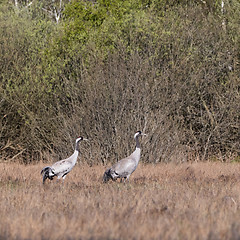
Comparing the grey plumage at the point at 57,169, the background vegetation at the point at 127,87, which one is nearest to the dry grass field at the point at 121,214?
the grey plumage at the point at 57,169

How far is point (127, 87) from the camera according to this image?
683 inches

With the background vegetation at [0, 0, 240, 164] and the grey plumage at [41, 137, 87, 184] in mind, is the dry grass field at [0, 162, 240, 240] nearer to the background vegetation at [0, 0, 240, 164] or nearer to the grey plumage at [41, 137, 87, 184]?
the grey plumage at [41, 137, 87, 184]

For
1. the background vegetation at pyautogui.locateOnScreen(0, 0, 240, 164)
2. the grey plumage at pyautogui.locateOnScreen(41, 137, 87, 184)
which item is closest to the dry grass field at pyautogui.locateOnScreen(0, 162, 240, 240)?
the grey plumage at pyautogui.locateOnScreen(41, 137, 87, 184)

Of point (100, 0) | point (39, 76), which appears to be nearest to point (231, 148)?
point (39, 76)

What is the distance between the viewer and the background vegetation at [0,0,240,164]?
17609 mm

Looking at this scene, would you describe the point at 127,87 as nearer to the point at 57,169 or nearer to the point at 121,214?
the point at 57,169

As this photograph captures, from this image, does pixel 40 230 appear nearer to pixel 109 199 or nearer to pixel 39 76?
pixel 109 199

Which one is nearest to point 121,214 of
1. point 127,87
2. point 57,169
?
point 57,169

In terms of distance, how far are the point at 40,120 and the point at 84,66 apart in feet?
10.7

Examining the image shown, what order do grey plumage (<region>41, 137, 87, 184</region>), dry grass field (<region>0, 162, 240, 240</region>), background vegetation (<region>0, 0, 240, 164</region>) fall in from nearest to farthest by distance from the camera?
dry grass field (<region>0, 162, 240, 240</region>)
grey plumage (<region>41, 137, 87, 184</region>)
background vegetation (<region>0, 0, 240, 164</region>)

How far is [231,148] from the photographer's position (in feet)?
65.4

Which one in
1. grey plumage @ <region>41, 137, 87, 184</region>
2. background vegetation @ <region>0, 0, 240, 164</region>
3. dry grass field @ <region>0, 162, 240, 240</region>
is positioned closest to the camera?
dry grass field @ <region>0, 162, 240, 240</region>

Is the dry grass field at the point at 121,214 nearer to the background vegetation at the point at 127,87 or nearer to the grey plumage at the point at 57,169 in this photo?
the grey plumage at the point at 57,169

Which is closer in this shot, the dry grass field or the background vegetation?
the dry grass field
